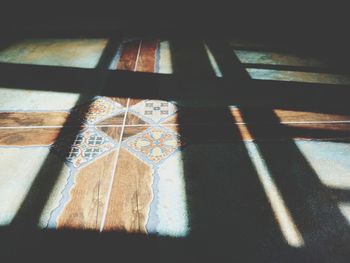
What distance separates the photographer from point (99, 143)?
1061 millimetres

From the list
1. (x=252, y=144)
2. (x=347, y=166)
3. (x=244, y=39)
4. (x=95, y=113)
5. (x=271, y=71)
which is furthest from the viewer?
(x=244, y=39)

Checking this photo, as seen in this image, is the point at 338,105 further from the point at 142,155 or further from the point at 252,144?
the point at 142,155

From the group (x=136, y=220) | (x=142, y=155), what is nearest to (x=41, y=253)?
(x=136, y=220)

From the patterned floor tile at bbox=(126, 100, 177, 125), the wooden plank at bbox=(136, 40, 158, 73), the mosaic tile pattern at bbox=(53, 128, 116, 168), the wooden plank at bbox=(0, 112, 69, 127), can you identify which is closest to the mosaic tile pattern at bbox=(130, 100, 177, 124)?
the patterned floor tile at bbox=(126, 100, 177, 125)

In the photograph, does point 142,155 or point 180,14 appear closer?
point 142,155

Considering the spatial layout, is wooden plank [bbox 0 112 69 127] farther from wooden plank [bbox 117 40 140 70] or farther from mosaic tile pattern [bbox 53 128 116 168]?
wooden plank [bbox 117 40 140 70]

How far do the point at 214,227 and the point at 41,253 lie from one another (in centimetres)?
47

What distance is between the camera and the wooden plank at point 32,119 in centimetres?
117

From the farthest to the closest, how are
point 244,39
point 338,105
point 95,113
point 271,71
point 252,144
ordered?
1. point 244,39
2. point 271,71
3. point 338,105
4. point 95,113
5. point 252,144

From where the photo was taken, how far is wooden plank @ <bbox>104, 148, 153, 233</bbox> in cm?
76

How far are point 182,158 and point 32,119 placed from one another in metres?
0.72

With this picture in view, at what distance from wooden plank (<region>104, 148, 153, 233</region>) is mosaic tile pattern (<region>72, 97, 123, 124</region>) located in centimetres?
30

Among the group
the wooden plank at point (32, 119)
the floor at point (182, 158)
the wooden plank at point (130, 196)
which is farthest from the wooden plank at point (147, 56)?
the wooden plank at point (130, 196)

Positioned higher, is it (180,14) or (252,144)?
(180,14)
